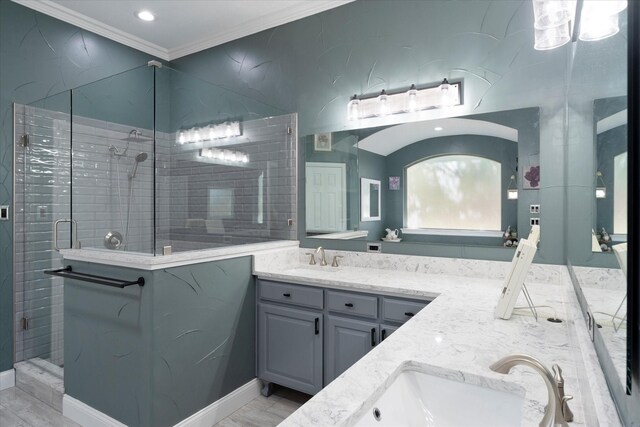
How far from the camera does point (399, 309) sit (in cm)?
221

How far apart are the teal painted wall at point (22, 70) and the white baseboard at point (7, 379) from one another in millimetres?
40

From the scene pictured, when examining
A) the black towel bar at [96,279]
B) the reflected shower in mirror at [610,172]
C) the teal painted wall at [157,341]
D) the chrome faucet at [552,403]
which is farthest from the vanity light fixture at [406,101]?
the chrome faucet at [552,403]

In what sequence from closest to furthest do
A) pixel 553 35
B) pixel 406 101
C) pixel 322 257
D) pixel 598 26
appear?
pixel 598 26, pixel 553 35, pixel 406 101, pixel 322 257

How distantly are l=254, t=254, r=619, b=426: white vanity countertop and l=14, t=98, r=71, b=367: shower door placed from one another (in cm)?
264

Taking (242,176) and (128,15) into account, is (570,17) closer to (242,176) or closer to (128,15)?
(242,176)

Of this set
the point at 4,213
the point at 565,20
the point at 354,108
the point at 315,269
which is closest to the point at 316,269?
the point at 315,269

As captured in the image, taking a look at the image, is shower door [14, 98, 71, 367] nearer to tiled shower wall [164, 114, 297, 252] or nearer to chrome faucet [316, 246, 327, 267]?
tiled shower wall [164, 114, 297, 252]

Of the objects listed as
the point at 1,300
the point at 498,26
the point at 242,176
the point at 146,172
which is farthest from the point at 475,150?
the point at 1,300

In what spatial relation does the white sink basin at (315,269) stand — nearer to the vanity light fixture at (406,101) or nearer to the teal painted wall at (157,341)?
the teal painted wall at (157,341)

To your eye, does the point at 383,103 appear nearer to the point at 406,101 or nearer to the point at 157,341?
the point at 406,101

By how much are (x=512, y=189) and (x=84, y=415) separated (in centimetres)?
317

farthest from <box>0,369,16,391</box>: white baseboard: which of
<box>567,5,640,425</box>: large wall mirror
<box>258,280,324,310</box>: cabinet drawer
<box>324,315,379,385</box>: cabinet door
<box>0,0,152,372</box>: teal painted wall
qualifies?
<box>567,5,640,425</box>: large wall mirror

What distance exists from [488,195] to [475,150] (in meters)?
0.33

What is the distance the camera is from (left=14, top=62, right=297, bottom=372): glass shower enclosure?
2.54 meters
